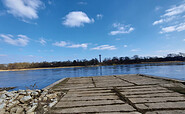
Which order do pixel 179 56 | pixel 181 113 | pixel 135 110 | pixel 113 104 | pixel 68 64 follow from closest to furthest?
pixel 181 113, pixel 135 110, pixel 113 104, pixel 179 56, pixel 68 64

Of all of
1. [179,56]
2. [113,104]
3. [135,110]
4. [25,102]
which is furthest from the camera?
[179,56]

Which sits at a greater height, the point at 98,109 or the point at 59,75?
the point at 98,109

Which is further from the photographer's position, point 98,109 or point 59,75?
point 59,75

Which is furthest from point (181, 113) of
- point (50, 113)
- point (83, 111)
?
point (50, 113)

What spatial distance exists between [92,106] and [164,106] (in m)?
1.53

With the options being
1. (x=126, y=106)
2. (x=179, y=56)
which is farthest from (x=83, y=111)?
(x=179, y=56)

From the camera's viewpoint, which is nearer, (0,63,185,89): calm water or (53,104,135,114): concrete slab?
(53,104,135,114): concrete slab

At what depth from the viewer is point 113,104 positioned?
211 cm

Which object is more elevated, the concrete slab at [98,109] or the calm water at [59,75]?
the concrete slab at [98,109]

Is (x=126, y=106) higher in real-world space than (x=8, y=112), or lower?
higher

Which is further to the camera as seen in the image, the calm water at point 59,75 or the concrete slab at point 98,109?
the calm water at point 59,75

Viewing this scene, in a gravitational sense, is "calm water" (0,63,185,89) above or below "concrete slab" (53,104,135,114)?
below

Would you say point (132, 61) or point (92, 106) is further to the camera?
point (132, 61)

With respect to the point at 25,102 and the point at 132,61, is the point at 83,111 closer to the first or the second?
the point at 25,102
